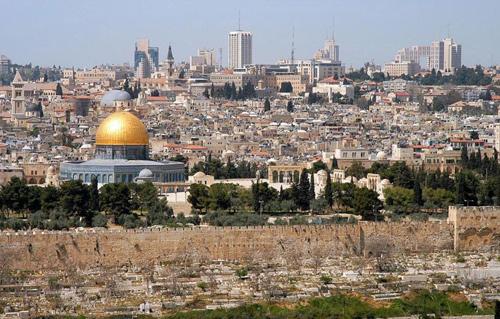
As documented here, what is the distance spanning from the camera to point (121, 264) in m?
39.8

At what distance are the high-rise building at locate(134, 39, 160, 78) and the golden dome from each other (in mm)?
90792

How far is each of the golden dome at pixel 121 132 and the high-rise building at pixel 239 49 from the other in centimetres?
10513

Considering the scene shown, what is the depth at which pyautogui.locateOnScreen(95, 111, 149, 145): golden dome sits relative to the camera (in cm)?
5516

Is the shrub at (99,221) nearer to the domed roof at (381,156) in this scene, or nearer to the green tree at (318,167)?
the green tree at (318,167)

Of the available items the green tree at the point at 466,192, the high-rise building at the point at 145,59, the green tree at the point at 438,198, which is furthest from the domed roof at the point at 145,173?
the high-rise building at the point at 145,59

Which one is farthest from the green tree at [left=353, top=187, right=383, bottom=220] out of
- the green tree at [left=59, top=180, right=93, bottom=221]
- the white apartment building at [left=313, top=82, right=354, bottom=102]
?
the white apartment building at [left=313, top=82, right=354, bottom=102]

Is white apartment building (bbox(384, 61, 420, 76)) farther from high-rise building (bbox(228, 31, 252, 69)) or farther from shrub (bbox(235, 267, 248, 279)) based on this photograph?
shrub (bbox(235, 267, 248, 279))

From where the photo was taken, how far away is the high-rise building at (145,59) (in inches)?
5821

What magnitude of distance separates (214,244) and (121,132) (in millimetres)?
15157

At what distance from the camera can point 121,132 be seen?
55281 mm

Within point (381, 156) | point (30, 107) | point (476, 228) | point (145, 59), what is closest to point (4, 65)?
point (145, 59)

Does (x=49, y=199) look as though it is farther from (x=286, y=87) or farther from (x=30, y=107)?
(x=286, y=87)

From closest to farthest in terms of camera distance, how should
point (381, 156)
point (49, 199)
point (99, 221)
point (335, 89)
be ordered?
point (99, 221), point (49, 199), point (381, 156), point (335, 89)

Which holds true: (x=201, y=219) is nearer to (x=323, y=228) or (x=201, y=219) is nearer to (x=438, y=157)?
(x=323, y=228)
